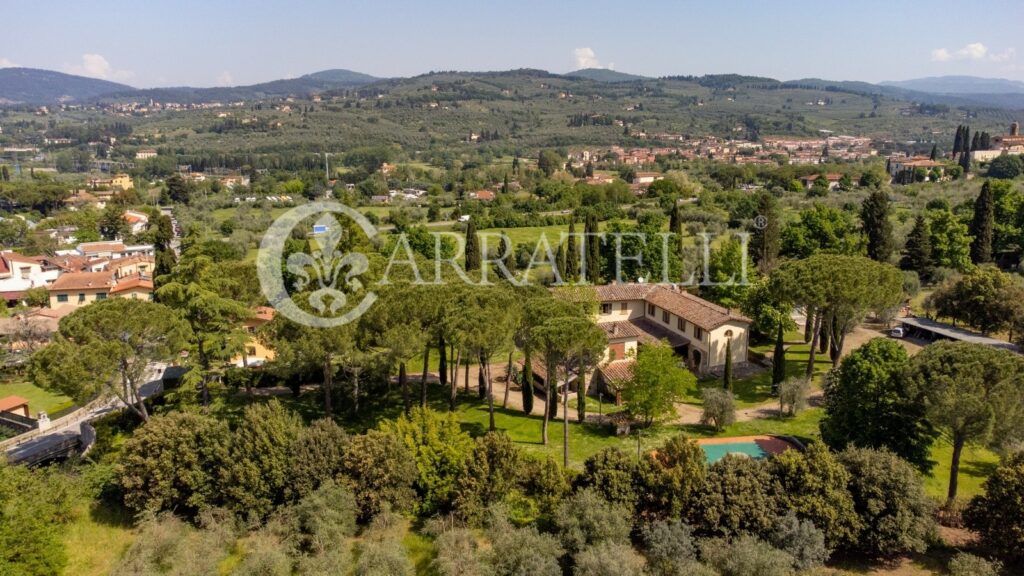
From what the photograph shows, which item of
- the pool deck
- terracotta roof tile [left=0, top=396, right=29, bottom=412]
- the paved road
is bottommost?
the paved road

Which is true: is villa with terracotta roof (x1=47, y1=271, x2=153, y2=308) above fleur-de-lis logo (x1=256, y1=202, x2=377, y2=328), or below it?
below

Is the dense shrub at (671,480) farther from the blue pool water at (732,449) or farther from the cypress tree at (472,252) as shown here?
the cypress tree at (472,252)

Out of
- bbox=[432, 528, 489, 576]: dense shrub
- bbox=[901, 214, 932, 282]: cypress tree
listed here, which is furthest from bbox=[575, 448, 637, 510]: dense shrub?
bbox=[901, 214, 932, 282]: cypress tree

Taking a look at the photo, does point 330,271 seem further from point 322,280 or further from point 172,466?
point 172,466

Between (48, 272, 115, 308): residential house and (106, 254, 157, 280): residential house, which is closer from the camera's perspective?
(48, 272, 115, 308): residential house

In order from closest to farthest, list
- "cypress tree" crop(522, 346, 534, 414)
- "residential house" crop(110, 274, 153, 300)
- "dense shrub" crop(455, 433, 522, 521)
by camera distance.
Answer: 1. "dense shrub" crop(455, 433, 522, 521)
2. "cypress tree" crop(522, 346, 534, 414)
3. "residential house" crop(110, 274, 153, 300)

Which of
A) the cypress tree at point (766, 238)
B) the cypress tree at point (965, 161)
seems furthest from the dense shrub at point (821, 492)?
the cypress tree at point (965, 161)

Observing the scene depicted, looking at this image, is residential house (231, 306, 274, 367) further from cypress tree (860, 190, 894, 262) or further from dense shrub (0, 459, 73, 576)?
cypress tree (860, 190, 894, 262)
